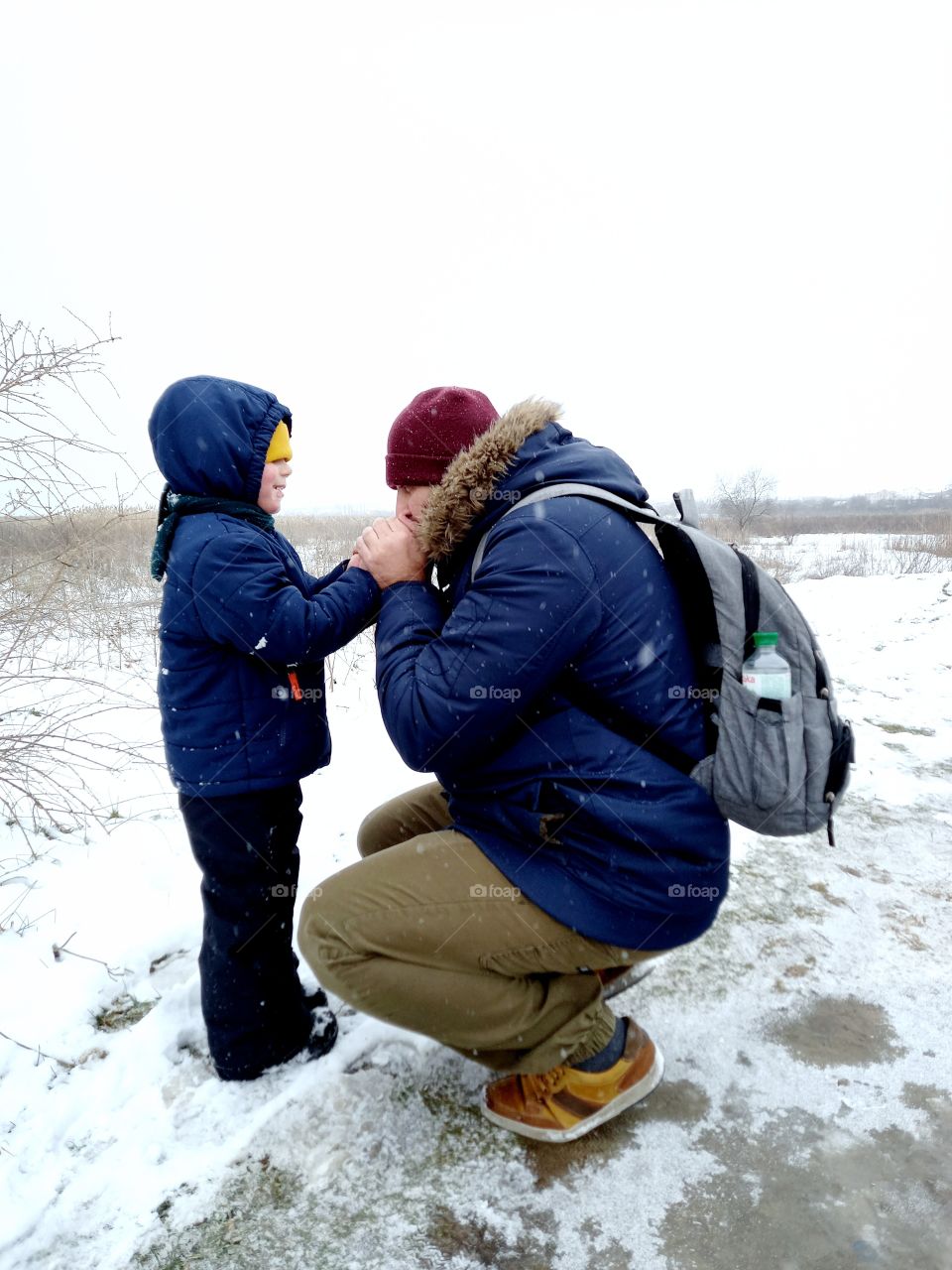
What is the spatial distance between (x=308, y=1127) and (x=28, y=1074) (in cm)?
81

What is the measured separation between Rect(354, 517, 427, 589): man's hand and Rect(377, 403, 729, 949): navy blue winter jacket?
21 centimetres

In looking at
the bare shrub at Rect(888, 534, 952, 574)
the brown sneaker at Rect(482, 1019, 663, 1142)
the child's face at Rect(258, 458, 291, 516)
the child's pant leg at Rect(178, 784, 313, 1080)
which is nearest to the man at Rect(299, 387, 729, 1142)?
the brown sneaker at Rect(482, 1019, 663, 1142)

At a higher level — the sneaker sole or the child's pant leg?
the child's pant leg

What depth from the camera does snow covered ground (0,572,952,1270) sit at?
4.91 feet

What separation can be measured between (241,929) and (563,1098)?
36.1 inches

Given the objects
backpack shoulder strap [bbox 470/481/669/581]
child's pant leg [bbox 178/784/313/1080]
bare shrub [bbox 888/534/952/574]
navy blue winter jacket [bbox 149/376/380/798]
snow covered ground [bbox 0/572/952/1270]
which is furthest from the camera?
bare shrub [bbox 888/534/952/574]

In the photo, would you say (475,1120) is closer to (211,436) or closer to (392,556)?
(392,556)

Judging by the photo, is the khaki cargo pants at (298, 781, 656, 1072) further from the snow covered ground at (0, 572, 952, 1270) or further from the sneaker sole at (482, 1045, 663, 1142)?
the snow covered ground at (0, 572, 952, 1270)

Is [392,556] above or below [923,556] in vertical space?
above

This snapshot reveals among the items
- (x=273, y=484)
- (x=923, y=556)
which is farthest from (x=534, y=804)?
(x=923, y=556)

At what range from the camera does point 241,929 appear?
188 cm

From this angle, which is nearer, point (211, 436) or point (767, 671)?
point (767, 671)

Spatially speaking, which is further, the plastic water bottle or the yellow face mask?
the yellow face mask

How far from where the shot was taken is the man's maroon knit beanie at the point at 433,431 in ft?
6.28
